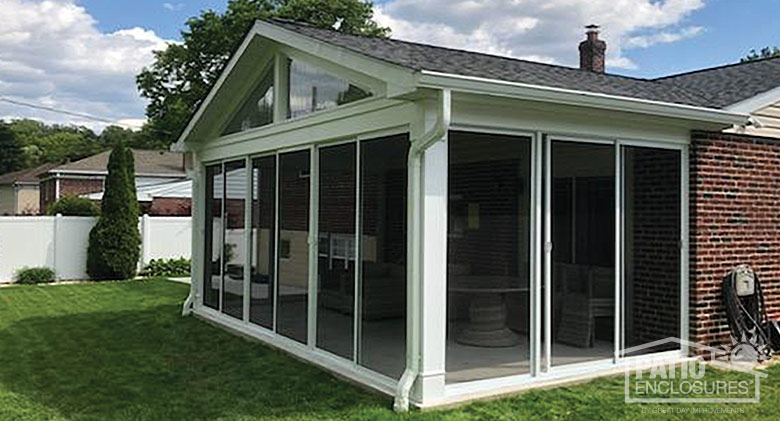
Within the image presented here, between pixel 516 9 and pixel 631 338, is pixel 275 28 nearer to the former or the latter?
pixel 631 338

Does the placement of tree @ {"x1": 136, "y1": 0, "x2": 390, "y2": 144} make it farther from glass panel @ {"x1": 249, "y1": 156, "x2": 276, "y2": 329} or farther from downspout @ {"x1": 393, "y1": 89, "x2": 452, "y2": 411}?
downspout @ {"x1": 393, "y1": 89, "x2": 452, "y2": 411}

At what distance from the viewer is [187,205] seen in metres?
20.4

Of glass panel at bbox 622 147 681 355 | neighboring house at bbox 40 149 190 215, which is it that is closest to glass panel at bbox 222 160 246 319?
glass panel at bbox 622 147 681 355

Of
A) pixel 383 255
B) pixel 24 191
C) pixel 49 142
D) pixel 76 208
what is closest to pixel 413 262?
pixel 383 255

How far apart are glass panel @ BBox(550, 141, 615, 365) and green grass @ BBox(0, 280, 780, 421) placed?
1.43 ft

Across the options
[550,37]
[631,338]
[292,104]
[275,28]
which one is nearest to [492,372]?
[631,338]

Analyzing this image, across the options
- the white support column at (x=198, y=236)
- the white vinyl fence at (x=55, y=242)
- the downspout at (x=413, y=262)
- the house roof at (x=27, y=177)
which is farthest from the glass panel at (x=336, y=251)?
the house roof at (x=27, y=177)

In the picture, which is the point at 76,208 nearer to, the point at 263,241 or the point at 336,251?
the point at 263,241

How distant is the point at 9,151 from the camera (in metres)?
47.9

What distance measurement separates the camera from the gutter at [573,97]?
16.1 feet

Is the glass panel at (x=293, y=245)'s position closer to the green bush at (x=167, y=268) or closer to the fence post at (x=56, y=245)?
the green bush at (x=167, y=268)

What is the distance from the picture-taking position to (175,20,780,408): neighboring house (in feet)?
17.7

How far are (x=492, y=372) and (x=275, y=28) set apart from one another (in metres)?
4.27

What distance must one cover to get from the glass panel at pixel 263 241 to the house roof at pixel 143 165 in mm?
21191
